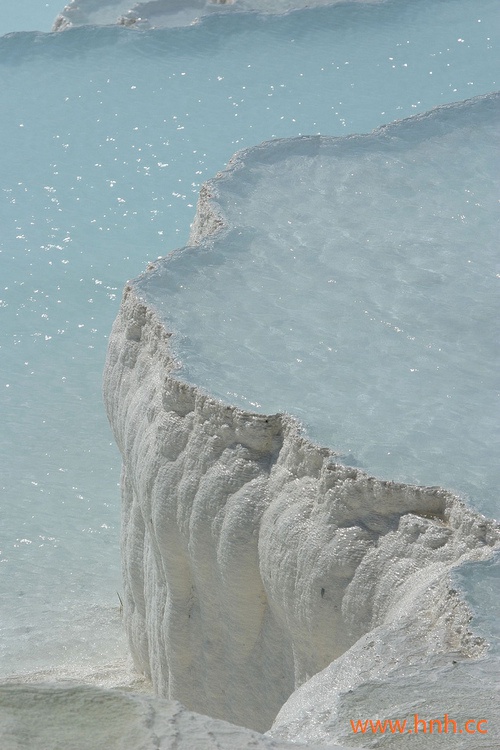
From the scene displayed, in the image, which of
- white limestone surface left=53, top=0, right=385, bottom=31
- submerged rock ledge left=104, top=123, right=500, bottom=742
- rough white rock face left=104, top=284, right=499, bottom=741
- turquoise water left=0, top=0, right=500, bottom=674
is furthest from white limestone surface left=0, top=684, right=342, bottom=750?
white limestone surface left=53, top=0, right=385, bottom=31

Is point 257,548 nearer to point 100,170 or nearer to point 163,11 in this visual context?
point 100,170

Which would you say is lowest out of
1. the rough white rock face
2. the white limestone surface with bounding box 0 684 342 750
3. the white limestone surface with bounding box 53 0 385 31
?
the rough white rock face

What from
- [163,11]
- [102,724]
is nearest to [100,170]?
[163,11]

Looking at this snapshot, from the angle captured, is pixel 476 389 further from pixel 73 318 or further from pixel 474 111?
pixel 73 318

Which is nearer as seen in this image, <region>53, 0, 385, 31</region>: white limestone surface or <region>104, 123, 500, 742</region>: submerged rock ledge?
<region>104, 123, 500, 742</region>: submerged rock ledge

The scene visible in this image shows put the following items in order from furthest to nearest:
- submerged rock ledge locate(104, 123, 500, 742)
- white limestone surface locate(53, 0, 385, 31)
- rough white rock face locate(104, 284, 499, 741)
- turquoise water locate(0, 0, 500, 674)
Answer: white limestone surface locate(53, 0, 385, 31), turquoise water locate(0, 0, 500, 674), rough white rock face locate(104, 284, 499, 741), submerged rock ledge locate(104, 123, 500, 742)

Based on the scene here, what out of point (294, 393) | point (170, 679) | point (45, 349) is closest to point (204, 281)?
point (294, 393)

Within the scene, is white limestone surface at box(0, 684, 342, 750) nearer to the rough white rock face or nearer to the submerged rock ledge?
the submerged rock ledge
